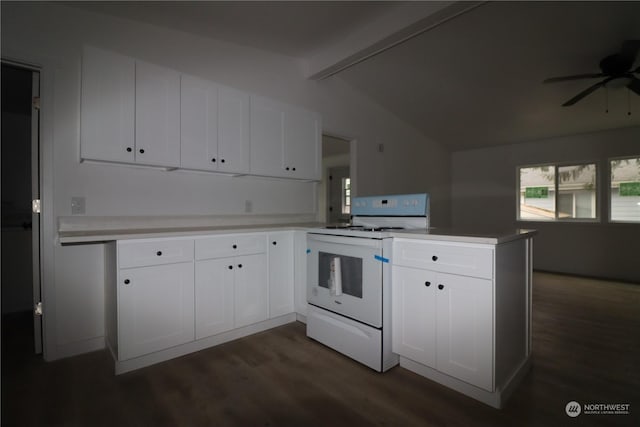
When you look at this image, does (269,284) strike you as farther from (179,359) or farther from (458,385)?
(458,385)

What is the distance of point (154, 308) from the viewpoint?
7.18 ft

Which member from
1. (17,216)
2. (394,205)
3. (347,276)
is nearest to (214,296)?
(347,276)

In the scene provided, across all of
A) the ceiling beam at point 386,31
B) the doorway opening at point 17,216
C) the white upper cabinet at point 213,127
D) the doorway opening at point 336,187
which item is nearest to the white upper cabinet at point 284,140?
the white upper cabinet at point 213,127

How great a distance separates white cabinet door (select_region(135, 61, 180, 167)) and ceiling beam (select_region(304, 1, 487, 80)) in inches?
67.6

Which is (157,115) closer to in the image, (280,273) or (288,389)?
(280,273)

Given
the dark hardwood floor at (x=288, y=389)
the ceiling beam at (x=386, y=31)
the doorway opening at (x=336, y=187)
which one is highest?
the ceiling beam at (x=386, y=31)

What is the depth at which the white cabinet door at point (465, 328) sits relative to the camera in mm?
1729

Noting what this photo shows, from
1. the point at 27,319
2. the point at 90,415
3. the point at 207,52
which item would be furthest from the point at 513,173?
the point at 27,319

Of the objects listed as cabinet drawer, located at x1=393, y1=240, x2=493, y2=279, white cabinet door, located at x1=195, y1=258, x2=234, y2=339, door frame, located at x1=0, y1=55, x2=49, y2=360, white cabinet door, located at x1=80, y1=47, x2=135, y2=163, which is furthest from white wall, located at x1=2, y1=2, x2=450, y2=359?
cabinet drawer, located at x1=393, y1=240, x2=493, y2=279

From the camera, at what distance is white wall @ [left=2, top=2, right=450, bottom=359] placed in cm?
230

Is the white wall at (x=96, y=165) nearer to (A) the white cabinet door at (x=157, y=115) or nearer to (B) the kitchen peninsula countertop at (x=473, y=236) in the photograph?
(A) the white cabinet door at (x=157, y=115)

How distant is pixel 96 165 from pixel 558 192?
21.7 feet

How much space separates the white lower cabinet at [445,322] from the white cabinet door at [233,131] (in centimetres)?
173

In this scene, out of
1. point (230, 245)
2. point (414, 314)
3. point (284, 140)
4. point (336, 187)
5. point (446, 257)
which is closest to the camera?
point (446, 257)
